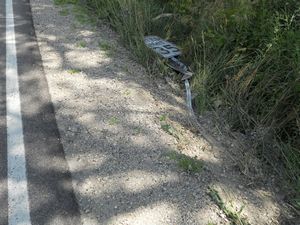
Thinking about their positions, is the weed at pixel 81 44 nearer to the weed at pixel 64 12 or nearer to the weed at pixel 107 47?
the weed at pixel 107 47

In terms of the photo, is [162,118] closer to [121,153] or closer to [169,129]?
[169,129]

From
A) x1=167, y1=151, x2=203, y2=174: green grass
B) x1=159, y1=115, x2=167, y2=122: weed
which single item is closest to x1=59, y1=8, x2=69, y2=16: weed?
x1=159, y1=115, x2=167, y2=122: weed

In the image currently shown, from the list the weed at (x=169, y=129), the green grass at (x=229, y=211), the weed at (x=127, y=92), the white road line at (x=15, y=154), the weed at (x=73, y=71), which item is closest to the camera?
the white road line at (x=15, y=154)

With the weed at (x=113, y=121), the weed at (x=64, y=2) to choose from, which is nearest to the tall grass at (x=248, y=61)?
the weed at (x=113, y=121)

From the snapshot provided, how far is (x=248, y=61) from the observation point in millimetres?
5078

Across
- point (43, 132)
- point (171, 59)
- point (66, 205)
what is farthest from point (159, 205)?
point (171, 59)

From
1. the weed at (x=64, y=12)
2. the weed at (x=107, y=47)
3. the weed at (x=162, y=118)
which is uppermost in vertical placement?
the weed at (x=64, y=12)

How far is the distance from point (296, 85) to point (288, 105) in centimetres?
27

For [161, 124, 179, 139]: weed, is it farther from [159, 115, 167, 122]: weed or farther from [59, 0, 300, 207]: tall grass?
[59, 0, 300, 207]: tall grass

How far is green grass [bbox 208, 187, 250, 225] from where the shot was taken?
3.21 m

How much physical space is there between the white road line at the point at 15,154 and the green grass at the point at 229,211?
170 cm

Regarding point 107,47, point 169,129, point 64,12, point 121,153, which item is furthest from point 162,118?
point 64,12

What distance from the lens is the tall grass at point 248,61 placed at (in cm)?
431

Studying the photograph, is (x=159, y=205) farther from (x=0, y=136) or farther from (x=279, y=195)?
A: (x=0, y=136)
